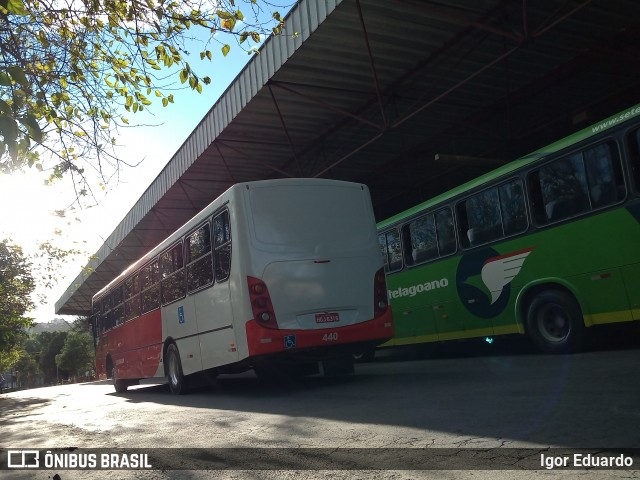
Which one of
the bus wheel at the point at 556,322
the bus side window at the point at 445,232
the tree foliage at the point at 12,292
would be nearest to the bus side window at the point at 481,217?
the bus side window at the point at 445,232

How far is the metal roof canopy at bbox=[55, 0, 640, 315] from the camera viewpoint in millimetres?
10414

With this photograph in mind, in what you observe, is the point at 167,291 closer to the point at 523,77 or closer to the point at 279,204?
the point at 279,204

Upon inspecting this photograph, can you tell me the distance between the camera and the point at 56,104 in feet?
23.0

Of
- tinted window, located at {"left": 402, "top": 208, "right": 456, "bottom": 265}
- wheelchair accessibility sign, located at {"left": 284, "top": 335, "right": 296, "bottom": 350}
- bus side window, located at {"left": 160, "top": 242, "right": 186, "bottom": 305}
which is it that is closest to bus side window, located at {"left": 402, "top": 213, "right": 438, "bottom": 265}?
tinted window, located at {"left": 402, "top": 208, "right": 456, "bottom": 265}

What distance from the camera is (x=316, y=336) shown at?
7.90 meters

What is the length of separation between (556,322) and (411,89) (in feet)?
22.0

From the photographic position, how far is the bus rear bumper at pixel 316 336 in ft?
25.0

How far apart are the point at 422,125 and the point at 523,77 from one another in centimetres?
327

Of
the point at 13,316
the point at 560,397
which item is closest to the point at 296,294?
the point at 560,397

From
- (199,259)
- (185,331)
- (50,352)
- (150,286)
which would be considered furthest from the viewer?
(50,352)

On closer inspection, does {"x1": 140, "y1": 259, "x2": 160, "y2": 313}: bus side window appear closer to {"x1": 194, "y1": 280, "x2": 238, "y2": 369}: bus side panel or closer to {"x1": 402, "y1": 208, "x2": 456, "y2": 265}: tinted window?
{"x1": 194, "y1": 280, "x2": 238, "y2": 369}: bus side panel

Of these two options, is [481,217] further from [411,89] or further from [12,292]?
[12,292]

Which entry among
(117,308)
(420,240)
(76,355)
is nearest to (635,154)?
(420,240)

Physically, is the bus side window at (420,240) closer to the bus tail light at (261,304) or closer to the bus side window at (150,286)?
the bus tail light at (261,304)
